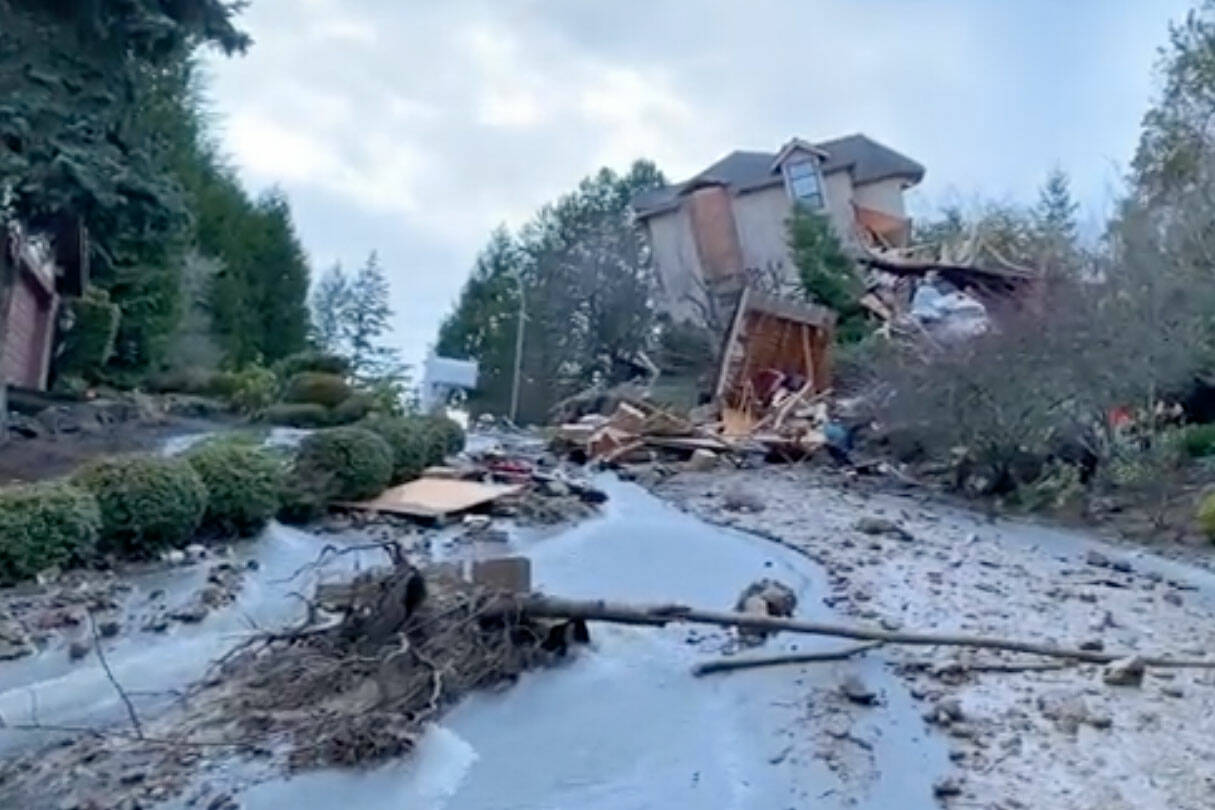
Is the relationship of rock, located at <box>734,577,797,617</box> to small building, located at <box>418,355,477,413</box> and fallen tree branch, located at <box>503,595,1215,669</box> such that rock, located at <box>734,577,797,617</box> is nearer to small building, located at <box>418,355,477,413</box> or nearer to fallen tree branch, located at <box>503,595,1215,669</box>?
fallen tree branch, located at <box>503,595,1215,669</box>

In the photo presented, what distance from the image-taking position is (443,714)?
6.15 metres

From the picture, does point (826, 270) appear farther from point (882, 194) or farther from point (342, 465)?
point (342, 465)

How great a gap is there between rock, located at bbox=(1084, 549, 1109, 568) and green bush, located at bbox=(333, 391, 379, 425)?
38.0ft

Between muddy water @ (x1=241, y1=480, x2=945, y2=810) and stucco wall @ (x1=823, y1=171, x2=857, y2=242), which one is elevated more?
stucco wall @ (x1=823, y1=171, x2=857, y2=242)

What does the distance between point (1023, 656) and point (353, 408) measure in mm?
16268

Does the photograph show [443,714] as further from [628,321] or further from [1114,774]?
[628,321]

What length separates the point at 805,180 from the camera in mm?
36281

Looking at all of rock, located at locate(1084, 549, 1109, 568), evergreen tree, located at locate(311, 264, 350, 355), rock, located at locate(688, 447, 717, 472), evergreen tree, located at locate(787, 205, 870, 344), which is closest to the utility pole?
evergreen tree, located at locate(311, 264, 350, 355)

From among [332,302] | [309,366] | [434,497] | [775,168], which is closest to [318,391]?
[309,366]

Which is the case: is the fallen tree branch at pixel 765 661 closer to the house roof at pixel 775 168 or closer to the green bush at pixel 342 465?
the green bush at pixel 342 465

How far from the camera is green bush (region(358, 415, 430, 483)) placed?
13.1 m

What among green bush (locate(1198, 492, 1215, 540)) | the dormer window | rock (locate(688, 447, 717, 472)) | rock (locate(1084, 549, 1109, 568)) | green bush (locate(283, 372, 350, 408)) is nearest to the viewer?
rock (locate(1084, 549, 1109, 568))

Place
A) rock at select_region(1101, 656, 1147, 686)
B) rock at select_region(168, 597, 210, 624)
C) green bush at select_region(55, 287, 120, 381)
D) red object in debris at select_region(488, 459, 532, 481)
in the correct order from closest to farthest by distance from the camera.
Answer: rock at select_region(1101, 656, 1147, 686) < rock at select_region(168, 597, 210, 624) < red object in debris at select_region(488, 459, 532, 481) < green bush at select_region(55, 287, 120, 381)

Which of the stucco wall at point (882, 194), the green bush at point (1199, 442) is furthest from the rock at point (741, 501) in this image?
the stucco wall at point (882, 194)
